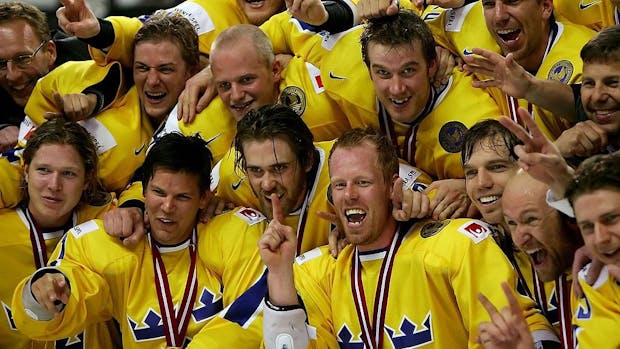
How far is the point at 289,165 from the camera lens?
170 inches

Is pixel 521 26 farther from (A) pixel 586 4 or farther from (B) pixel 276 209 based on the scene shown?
(B) pixel 276 209

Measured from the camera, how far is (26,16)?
17.5 ft

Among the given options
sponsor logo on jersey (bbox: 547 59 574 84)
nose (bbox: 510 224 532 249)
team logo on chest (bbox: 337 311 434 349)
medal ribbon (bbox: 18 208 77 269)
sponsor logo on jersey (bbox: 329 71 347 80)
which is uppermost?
sponsor logo on jersey (bbox: 547 59 574 84)

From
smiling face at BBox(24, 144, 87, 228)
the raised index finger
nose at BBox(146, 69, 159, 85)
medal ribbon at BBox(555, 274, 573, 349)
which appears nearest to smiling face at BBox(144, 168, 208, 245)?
smiling face at BBox(24, 144, 87, 228)

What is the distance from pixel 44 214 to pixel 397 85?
1.52 metres

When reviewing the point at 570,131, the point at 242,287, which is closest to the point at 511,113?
the point at 570,131

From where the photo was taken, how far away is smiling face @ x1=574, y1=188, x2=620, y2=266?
3.19 metres

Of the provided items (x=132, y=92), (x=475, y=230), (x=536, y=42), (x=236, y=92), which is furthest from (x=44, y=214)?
(x=536, y=42)

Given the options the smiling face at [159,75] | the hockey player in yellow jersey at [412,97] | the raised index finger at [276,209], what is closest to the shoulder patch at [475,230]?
the hockey player in yellow jersey at [412,97]

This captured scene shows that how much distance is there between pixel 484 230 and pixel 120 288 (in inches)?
56.5

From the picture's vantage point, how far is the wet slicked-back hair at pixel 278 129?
4.32m

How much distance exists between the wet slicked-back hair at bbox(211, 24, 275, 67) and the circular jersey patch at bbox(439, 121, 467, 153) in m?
0.83

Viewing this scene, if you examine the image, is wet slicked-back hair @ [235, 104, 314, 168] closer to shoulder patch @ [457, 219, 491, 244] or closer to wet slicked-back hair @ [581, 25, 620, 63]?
shoulder patch @ [457, 219, 491, 244]

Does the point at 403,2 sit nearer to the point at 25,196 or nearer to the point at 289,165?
the point at 289,165
